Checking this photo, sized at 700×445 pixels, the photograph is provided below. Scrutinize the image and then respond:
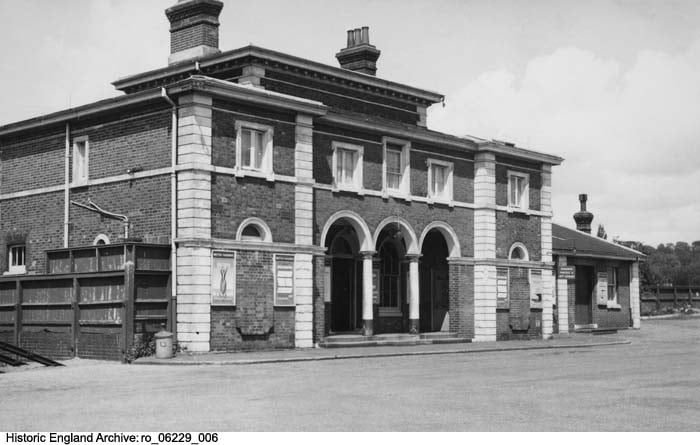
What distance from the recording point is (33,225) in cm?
2995

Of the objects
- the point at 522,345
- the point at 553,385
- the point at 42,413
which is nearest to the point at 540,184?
the point at 522,345

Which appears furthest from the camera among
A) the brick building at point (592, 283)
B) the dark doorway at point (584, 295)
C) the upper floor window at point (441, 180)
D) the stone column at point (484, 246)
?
the dark doorway at point (584, 295)

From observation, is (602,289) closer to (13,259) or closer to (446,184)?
(446,184)

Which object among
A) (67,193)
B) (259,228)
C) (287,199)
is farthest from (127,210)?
(287,199)

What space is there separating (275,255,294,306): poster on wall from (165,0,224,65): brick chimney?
7834 mm

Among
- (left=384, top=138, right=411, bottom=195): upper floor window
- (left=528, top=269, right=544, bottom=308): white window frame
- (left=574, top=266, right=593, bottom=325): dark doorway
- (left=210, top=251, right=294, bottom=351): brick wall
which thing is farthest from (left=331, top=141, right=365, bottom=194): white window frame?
(left=574, top=266, right=593, bottom=325): dark doorway

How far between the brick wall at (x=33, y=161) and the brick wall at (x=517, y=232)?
585 inches

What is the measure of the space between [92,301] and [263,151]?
5.94 metres

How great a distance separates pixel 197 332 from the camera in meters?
25.2

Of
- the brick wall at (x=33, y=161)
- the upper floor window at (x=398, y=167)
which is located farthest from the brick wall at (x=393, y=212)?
the brick wall at (x=33, y=161)

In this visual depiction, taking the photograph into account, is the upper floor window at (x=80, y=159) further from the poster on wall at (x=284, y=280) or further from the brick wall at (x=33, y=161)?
the poster on wall at (x=284, y=280)

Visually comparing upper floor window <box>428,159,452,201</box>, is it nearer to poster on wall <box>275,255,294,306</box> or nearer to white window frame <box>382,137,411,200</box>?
white window frame <box>382,137,411,200</box>

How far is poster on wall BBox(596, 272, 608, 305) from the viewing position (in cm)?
4544

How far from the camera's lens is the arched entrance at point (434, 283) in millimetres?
35438
